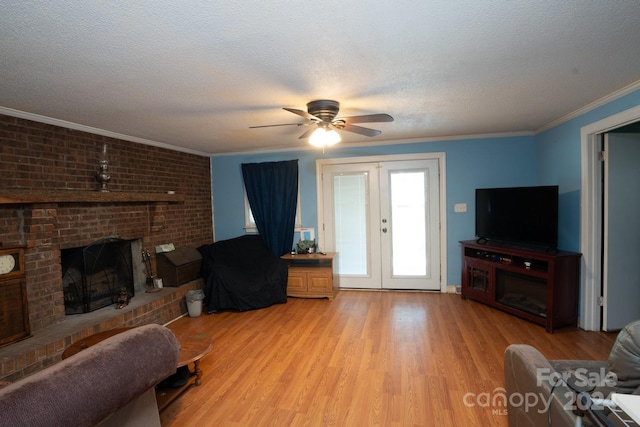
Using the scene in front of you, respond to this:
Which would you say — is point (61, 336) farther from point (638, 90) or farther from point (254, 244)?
point (638, 90)

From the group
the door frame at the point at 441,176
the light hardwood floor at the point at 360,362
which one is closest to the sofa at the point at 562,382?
the light hardwood floor at the point at 360,362

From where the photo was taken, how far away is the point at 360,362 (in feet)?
8.68

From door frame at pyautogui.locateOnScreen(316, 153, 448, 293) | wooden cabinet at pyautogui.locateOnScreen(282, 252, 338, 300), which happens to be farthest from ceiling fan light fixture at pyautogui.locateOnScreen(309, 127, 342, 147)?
wooden cabinet at pyautogui.locateOnScreen(282, 252, 338, 300)

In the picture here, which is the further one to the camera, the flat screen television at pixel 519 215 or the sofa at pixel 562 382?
the flat screen television at pixel 519 215

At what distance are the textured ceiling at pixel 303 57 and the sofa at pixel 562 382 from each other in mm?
1511

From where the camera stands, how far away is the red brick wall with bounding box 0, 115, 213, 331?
259cm

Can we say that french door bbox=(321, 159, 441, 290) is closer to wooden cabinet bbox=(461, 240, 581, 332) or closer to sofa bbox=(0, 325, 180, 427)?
wooden cabinet bbox=(461, 240, 581, 332)

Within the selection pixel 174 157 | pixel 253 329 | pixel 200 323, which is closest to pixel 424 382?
pixel 253 329

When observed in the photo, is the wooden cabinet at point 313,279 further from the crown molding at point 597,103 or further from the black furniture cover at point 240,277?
the crown molding at point 597,103

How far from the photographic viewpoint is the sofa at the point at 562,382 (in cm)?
120

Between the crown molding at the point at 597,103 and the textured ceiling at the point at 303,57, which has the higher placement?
the crown molding at the point at 597,103

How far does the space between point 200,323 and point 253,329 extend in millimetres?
706

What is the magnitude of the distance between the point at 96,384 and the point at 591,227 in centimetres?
399

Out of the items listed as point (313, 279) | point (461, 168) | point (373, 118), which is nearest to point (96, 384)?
point (373, 118)
